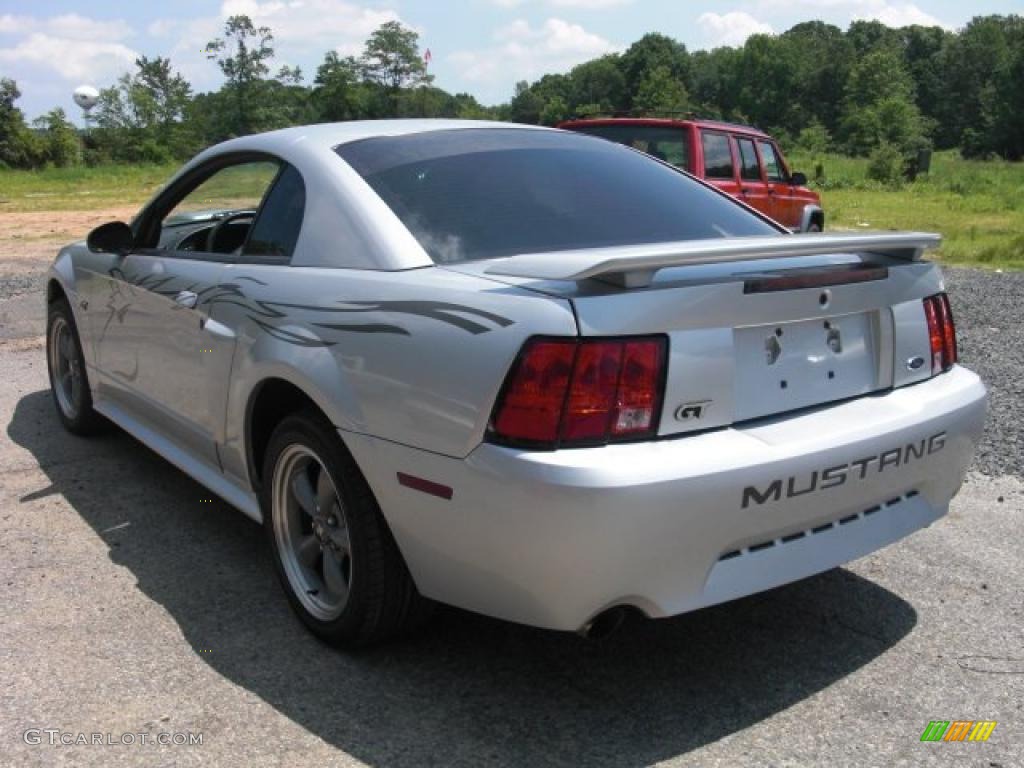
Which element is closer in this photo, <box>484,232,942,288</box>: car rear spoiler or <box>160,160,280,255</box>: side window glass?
<box>484,232,942,288</box>: car rear spoiler

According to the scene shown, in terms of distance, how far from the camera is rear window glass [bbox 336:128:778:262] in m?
2.96

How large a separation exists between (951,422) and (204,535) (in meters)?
2.73

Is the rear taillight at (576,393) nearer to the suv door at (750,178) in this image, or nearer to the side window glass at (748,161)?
the suv door at (750,178)

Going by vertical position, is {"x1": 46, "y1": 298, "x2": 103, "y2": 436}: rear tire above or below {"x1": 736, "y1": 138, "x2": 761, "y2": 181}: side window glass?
below

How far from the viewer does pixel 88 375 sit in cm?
479

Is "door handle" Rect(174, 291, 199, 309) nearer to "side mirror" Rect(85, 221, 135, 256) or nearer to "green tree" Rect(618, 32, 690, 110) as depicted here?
"side mirror" Rect(85, 221, 135, 256)

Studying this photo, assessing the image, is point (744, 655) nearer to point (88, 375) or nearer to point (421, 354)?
point (421, 354)

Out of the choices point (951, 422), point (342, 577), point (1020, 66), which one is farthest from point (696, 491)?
point (1020, 66)

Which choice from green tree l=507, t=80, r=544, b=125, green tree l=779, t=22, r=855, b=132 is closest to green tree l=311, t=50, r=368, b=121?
green tree l=507, t=80, r=544, b=125

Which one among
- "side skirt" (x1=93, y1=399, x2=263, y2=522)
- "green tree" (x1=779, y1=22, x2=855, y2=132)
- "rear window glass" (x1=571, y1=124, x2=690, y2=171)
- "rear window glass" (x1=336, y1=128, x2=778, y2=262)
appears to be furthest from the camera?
"green tree" (x1=779, y1=22, x2=855, y2=132)

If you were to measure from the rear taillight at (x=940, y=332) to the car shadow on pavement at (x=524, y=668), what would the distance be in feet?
2.68

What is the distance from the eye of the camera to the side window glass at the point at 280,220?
3.22 metres

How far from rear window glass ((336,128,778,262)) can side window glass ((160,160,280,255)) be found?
556 millimetres

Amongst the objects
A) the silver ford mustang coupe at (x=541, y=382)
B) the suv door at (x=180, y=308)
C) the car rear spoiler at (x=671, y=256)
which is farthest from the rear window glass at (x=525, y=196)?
the suv door at (x=180, y=308)
